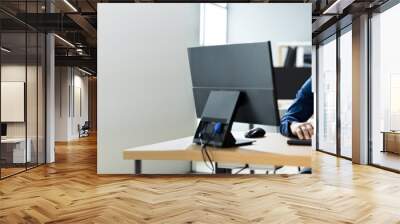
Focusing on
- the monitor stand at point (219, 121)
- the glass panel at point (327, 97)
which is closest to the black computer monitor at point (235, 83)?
the monitor stand at point (219, 121)

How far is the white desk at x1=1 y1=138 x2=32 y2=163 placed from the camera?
557 centimetres

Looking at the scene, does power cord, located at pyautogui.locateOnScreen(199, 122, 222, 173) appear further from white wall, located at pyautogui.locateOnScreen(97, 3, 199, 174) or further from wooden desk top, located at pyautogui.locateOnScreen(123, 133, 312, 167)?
white wall, located at pyautogui.locateOnScreen(97, 3, 199, 174)

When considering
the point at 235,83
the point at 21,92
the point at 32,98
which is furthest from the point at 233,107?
the point at 32,98

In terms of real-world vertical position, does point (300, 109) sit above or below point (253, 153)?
above

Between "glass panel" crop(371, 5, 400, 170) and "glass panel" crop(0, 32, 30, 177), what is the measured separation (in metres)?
5.36

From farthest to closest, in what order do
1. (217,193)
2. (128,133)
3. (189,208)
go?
(128,133) → (217,193) → (189,208)

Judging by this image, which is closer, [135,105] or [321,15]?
[135,105]

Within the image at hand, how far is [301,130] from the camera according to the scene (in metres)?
4.72

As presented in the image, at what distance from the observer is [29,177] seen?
223 inches

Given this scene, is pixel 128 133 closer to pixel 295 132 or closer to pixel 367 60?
pixel 295 132

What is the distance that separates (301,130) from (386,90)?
2.48m

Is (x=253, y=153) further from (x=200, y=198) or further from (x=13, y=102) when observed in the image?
(x=13, y=102)

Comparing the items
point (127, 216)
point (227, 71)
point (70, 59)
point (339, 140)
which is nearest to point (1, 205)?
point (127, 216)

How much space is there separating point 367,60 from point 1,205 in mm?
5842
